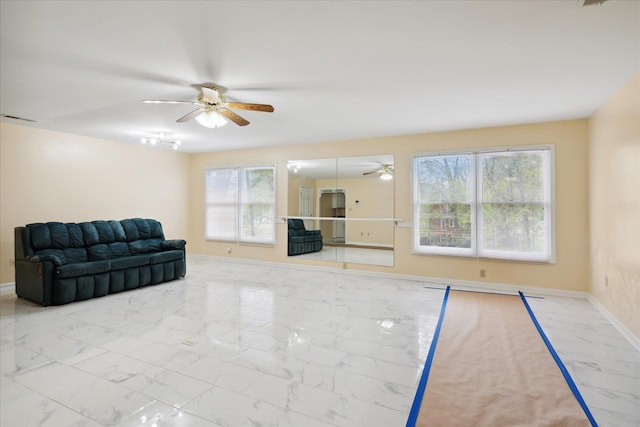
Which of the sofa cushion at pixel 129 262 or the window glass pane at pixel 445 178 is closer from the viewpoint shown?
the sofa cushion at pixel 129 262

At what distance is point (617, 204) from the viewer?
3518 mm

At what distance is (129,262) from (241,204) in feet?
9.23

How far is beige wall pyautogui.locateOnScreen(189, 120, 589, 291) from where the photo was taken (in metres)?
4.61

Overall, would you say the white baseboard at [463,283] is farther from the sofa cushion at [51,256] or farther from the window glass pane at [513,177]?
the sofa cushion at [51,256]

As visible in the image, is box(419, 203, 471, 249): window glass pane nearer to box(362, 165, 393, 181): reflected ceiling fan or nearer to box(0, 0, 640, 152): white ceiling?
box(362, 165, 393, 181): reflected ceiling fan

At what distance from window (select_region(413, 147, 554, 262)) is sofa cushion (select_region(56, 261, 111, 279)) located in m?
4.74

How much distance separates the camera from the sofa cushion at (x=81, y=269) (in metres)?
4.16

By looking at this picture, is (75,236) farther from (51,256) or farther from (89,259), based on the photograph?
(51,256)

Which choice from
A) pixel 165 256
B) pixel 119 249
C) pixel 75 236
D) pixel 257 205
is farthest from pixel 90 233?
pixel 257 205

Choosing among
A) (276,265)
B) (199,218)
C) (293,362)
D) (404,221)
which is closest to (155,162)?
(199,218)

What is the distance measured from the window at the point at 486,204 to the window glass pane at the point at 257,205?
3001mm

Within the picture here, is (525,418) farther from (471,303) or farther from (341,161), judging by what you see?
(341,161)

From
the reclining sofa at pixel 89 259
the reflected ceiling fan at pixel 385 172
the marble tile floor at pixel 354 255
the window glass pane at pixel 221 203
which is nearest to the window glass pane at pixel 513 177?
the reflected ceiling fan at pixel 385 172

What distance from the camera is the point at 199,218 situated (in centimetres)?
789
